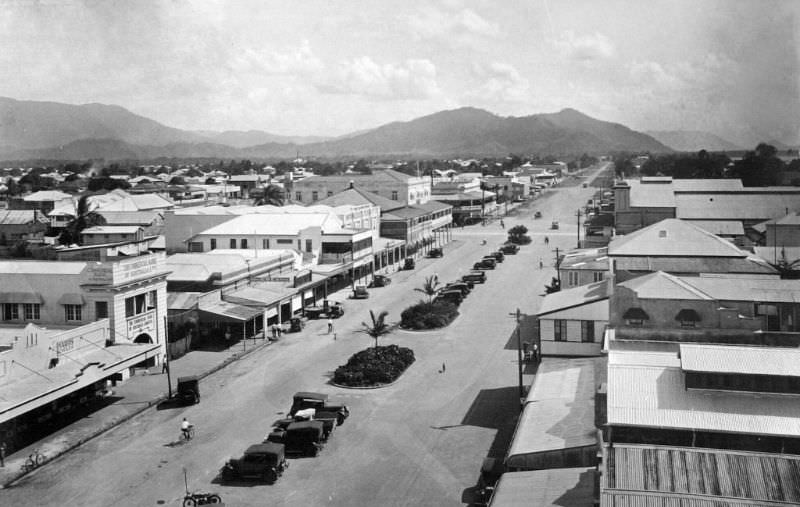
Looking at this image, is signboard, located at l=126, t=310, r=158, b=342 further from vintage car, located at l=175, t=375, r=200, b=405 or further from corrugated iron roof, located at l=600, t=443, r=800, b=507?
corrugated iron roof, located at l=600, t=443, r=800, b=507

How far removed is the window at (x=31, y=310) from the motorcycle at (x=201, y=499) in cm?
1705

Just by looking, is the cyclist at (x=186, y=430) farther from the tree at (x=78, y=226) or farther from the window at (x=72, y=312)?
the tree at (x=78, y=226)

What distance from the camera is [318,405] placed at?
1155 inches

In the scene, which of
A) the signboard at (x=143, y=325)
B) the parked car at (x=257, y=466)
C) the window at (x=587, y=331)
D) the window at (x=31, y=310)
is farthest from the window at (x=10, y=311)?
the window at (x=587, y=331)

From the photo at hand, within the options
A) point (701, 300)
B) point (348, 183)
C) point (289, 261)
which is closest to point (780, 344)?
point (701, 300)

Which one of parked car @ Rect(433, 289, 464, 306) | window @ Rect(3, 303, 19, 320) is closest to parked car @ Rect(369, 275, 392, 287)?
parked car @ Rect(433, 289, 464, 306)

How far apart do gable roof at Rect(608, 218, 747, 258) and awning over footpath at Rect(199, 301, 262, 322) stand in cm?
2118

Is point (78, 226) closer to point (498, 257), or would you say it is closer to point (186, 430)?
point (498, 257)

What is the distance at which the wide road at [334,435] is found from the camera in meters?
22.8

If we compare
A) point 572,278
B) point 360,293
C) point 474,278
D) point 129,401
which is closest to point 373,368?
point 129,401

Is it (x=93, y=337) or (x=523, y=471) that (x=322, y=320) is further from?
(x=523, y=471)

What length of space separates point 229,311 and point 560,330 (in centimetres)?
1834

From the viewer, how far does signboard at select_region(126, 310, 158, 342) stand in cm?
3525

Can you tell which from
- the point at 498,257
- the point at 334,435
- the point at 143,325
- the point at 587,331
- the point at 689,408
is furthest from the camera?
the point at 498,257
